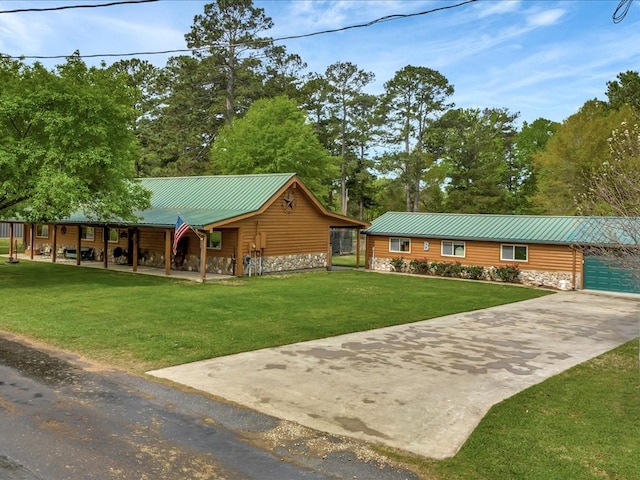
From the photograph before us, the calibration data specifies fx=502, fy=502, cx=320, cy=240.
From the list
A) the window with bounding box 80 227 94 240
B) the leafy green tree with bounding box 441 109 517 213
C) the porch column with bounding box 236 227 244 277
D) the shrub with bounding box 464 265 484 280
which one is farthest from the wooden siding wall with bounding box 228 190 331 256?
the leafy green tree with bounding box 441 109 517 213

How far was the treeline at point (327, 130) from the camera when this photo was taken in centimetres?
4247

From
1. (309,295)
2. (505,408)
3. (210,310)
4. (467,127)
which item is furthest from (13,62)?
(467,127)

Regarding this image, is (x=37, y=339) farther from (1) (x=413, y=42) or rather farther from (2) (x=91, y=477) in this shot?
(1) (x=413, y=42)

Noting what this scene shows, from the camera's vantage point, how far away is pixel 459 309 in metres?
17.0

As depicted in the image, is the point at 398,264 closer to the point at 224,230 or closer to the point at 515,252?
the point at 515,252

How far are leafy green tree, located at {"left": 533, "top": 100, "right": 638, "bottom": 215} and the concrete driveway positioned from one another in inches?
1035

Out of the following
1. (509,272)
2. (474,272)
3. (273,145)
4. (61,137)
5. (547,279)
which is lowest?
(547,279)

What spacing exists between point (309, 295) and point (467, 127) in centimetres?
4012

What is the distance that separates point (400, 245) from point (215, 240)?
11.0 metres

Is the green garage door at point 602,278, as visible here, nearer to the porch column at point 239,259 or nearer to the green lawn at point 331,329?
the green lawn at point 331,329

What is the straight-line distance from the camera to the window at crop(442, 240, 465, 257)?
27.7 metres

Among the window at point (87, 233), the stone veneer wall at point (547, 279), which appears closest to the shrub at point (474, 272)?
the stone veneer wall at point (547, 279)

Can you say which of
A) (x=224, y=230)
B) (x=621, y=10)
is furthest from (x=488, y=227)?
(x=621, y=10)

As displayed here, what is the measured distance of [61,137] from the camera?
A: 59.8 feet
